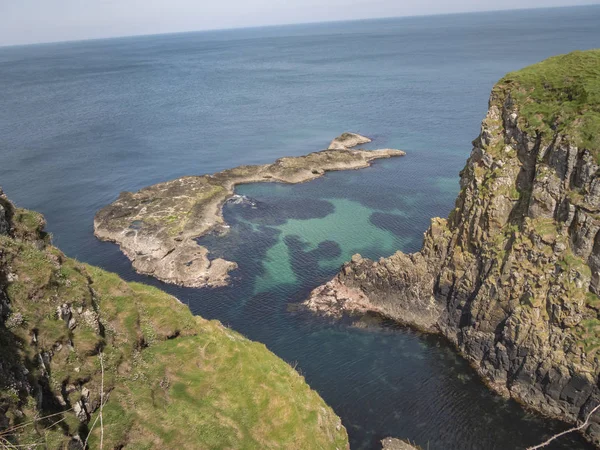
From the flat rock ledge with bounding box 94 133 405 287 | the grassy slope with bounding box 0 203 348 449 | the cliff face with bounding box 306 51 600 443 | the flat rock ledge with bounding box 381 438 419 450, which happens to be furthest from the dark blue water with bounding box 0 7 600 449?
the grassy slope with bounding box 0 203 348 449

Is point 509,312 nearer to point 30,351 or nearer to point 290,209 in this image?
point 30,351

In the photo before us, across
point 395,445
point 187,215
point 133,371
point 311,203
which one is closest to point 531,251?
point 395,445

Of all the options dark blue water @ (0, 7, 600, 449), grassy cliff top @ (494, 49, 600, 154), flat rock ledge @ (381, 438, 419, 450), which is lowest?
flat rock ledge @ (381, 438, 419, 450)

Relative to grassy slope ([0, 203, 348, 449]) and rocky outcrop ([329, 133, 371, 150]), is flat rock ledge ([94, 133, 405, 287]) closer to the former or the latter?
rocky outcrop ([329, 133, 371, 150])

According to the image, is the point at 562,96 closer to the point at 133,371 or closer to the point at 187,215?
the point at 133,371

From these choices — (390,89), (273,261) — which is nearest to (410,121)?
(390,89)

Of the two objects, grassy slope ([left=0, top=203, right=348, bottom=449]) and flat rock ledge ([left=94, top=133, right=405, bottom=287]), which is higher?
grassy slope ([left=0, top=203, right=348, bottom=449])

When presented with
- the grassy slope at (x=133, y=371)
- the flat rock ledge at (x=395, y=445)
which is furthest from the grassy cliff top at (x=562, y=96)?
the grassy slope at (x=133, y=371)
